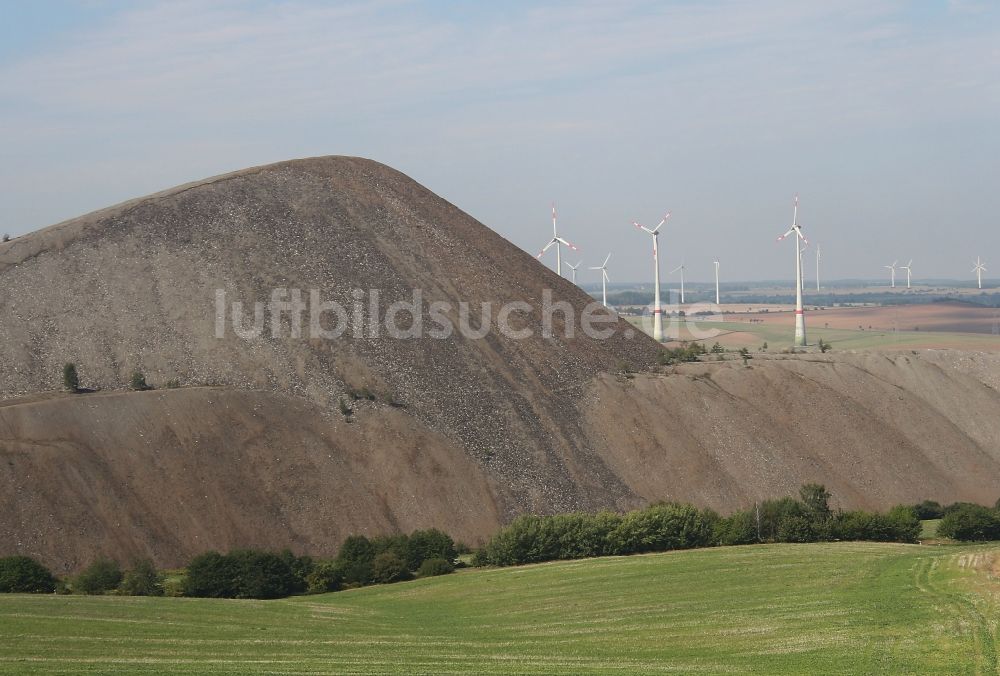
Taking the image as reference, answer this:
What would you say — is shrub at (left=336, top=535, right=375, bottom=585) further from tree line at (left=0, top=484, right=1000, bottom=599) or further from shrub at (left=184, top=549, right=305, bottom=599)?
shrub at (left=184, top=549, right=305, bottom=599)

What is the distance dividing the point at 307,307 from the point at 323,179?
18.5 m

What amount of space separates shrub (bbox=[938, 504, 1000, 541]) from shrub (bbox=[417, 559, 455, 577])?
26959 millimetres

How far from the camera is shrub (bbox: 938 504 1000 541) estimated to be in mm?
65438

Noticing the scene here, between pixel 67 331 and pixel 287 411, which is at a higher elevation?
pixel 67 331

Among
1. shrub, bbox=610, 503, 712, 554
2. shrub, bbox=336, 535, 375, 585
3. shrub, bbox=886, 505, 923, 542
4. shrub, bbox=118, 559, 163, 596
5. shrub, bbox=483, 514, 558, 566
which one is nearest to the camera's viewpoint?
shrub, bbox=118, 559, 163, 596

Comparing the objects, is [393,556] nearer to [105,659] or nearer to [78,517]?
[78,517]

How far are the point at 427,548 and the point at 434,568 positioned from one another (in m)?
1.93

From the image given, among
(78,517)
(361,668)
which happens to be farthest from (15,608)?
(78,517)

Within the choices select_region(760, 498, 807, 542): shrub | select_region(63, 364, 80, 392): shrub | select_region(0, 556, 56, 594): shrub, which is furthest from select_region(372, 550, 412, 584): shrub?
select_region(63, 364, 80, 392): shrub

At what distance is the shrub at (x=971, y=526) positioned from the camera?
6544 centimetres

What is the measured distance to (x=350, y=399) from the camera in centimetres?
7825

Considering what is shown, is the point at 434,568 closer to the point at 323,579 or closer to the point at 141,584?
the point at 323,579

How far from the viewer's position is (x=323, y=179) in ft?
328

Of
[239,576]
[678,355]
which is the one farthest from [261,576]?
[678,355]
